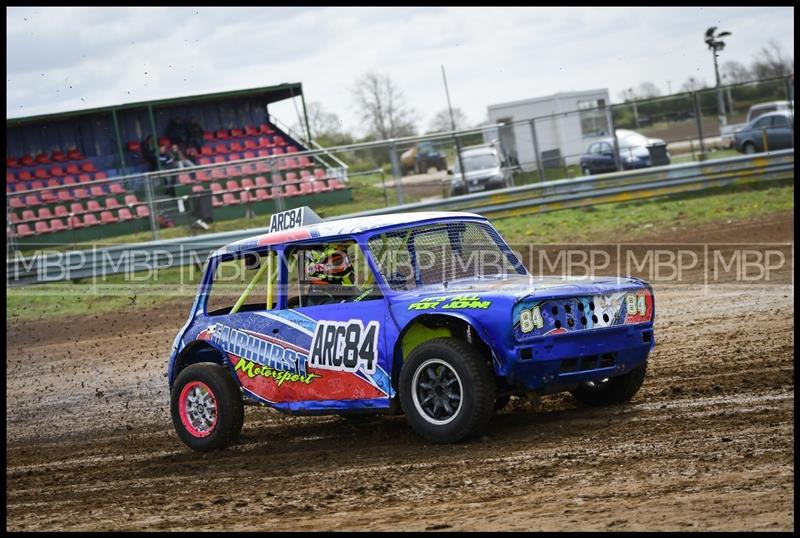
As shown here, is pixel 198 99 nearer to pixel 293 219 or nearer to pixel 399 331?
pixel 293 219

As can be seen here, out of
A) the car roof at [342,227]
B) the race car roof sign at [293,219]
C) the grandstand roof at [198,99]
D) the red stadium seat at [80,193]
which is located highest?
the grandstand roof at [198,99]

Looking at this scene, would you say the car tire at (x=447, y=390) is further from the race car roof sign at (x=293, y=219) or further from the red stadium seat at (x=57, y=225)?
the red stadium seat at (x=57, y=225)

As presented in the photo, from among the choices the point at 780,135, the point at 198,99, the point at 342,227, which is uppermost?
the point at 198,99

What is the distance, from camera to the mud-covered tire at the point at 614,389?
758cm

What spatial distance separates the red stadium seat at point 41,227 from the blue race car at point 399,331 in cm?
1087

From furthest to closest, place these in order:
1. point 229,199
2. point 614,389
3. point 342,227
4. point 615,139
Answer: point 615,139
point 229,199
point 614,389
point 342,227

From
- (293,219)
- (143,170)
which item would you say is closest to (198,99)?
(143,170)

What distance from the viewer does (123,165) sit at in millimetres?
28562

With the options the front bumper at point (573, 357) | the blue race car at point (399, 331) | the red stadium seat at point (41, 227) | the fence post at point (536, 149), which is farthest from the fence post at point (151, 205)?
the front bumper at point (573, 357)

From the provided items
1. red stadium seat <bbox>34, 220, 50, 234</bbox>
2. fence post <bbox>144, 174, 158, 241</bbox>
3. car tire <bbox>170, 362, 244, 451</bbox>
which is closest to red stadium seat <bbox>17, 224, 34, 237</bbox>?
Answer: red stadium seat <bbox>34, 220, 50, 234</bbox>

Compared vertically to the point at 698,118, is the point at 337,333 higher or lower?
lower

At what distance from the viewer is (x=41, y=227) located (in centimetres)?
1864

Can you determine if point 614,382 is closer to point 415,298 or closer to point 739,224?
point 415,298

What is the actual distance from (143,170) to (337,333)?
23331 mm
